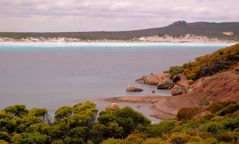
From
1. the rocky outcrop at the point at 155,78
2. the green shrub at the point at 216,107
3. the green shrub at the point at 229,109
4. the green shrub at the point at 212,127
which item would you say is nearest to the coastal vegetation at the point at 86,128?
the green shrub at the point at 212,127

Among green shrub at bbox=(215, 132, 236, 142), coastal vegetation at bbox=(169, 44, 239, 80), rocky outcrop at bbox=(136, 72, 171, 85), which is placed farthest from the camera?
rocky outcrop at bbox=(136, 72, 171, 85)

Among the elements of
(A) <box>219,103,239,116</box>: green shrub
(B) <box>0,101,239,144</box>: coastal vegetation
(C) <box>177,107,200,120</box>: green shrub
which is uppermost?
(B) <box>0,101,239,144</box>: coastal vegetation

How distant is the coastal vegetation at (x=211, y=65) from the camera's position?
60375mm

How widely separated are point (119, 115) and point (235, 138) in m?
8.02

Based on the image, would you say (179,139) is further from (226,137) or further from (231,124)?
(231,124)

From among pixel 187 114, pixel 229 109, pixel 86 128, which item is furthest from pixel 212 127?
pixel 187 114

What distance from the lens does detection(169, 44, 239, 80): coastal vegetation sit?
198 ft

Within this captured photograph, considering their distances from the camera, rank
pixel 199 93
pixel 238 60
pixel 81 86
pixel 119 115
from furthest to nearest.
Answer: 1. pixel 81 86
2. pixel 238 60
3. pixel 199 93
4. pixel 119 115

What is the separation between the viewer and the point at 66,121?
25.6 meters

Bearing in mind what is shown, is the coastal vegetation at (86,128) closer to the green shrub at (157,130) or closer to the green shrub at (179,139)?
the green shrub at (157,130)

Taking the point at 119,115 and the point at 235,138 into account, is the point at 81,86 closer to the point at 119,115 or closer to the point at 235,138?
the point at 119,115

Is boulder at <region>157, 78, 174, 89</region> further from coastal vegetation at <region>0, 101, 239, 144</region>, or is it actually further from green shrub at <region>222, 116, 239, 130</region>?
green shrub at <region>222, 116, 239, 130</region>

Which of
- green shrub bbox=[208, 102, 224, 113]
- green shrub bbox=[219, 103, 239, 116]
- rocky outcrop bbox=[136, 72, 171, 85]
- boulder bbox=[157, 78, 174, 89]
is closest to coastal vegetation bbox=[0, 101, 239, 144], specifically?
green shrub bbox=[219, 103, 239, 116]

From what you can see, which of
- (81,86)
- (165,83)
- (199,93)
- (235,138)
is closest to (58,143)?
(235,138)
